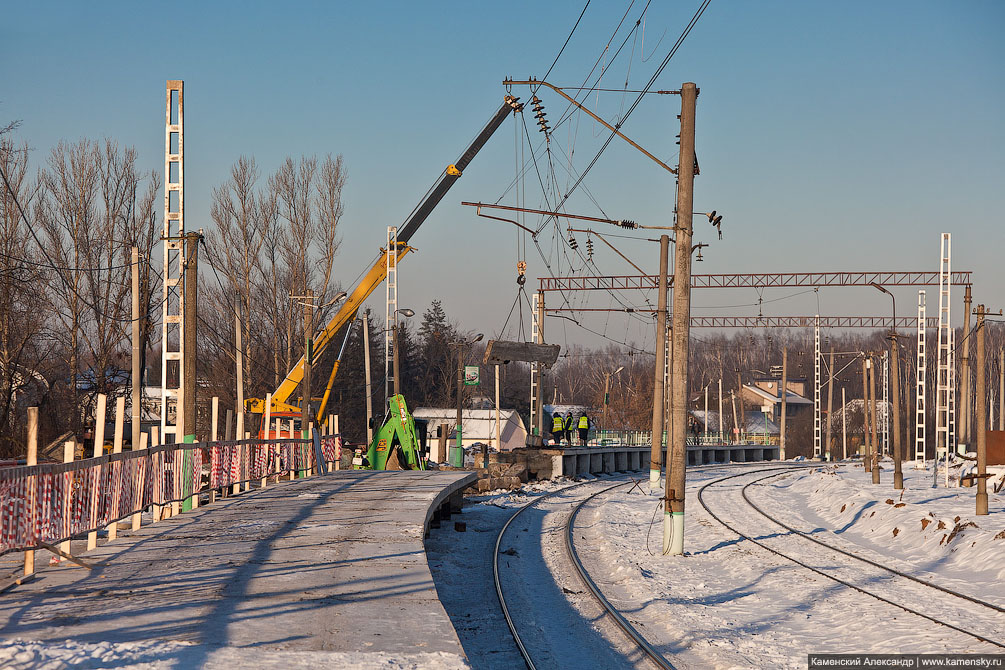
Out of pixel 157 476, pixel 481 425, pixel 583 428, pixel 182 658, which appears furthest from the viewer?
pixel 481 425

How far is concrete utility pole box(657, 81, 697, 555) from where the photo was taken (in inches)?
683

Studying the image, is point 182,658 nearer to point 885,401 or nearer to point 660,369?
point 660,369

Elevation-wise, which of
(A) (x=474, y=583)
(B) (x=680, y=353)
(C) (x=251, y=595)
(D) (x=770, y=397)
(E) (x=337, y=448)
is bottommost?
(A) (x=474, y=583)

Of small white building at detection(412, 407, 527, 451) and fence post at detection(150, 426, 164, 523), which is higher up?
fence post at detection(150, 426, 164, 523)

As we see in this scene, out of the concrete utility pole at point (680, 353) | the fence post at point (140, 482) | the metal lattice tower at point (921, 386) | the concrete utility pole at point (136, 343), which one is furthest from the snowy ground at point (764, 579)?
the metal lattice tower at point (921, 386)

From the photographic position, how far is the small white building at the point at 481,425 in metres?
72.7

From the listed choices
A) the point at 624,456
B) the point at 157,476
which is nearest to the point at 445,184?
the point at 624,456

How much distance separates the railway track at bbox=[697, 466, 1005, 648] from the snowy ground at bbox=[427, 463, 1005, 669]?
0.07m

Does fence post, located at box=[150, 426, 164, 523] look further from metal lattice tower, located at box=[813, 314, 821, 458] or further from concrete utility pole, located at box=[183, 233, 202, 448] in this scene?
metal lattice tower, located at box=[813, 314, 821, 458]

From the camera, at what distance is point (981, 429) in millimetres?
21453

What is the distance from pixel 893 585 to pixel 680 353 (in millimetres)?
5291

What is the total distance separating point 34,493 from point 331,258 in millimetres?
45401

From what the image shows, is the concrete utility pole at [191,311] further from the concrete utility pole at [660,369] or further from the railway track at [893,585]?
the concrete utility pole at [660,369]

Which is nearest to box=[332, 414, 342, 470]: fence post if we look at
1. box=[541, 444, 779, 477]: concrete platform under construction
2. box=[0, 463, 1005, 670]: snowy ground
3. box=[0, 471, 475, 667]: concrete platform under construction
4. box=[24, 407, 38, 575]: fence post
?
box=[0, 463, 1005, 670]: snowy ground
